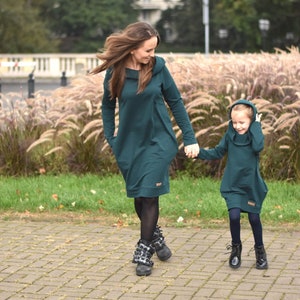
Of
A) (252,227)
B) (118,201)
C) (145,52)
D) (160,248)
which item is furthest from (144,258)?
(118,201)

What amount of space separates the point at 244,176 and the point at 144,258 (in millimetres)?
958

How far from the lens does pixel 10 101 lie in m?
13.2

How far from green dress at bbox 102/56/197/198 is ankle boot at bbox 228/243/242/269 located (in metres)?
0.67

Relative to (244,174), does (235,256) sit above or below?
below

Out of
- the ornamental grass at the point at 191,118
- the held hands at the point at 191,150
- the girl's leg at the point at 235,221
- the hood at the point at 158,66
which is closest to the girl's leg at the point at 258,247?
the girl's leg at the point at 235,221

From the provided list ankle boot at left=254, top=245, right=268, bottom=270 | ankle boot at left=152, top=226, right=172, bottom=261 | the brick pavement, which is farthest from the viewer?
ankle boot at left=152, top=226, right=172, bottom=261

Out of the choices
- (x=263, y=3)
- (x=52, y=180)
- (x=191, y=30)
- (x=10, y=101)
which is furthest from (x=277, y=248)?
(x=191, y=30)

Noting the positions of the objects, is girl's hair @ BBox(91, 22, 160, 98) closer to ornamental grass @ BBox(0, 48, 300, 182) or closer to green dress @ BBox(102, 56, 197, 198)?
green dress @ BBox(102, 56, 197, 198)

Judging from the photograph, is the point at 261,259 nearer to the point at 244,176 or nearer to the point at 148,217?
the point at 244,176

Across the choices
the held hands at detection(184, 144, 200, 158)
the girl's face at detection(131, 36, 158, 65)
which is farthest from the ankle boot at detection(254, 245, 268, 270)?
the girl's face at detection(131, 36, 158, 65)

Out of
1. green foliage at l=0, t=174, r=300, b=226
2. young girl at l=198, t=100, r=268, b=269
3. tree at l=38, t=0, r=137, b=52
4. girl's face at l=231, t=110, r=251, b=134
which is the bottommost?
tree at l=38, t=0, r=137, b=52

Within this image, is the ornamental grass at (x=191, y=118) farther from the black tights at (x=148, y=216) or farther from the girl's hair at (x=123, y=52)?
the girl's hair at (x=123, y=52)

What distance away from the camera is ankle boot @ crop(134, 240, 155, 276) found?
717cm

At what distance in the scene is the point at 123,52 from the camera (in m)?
7.25
